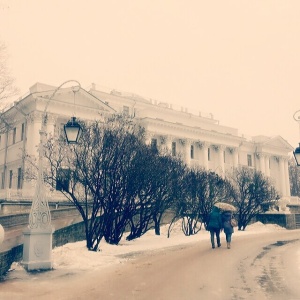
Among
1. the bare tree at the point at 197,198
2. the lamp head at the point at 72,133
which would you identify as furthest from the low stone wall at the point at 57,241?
the bare tree at the point at 197,198

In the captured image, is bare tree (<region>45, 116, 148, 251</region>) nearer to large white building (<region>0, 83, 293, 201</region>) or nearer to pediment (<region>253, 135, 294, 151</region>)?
large white building (<region>0, 83, 293, 201</region>)

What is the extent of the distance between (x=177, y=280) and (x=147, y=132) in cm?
3933

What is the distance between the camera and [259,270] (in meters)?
9.52

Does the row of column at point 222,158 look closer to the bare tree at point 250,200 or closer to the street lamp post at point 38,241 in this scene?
the bare tree at point 250,200

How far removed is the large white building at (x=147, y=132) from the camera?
127ft

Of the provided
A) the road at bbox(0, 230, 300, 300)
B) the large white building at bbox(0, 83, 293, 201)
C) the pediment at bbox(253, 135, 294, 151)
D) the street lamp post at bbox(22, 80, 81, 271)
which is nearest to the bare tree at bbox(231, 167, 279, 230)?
the large white building at bbox(0, 83, 293, 201)

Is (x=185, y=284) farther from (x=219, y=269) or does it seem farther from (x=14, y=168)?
(x=14, y=168)

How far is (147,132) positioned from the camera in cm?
4728

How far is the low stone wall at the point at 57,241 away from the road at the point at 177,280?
775 millimetres

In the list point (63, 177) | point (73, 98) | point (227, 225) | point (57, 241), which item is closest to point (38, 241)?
point (57, 241)

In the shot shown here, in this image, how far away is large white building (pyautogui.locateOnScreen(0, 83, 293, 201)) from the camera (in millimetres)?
38750

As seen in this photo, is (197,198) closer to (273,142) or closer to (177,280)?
(177,280)

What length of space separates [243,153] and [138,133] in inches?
1855

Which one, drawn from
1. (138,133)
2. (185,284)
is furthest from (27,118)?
(185,284)
